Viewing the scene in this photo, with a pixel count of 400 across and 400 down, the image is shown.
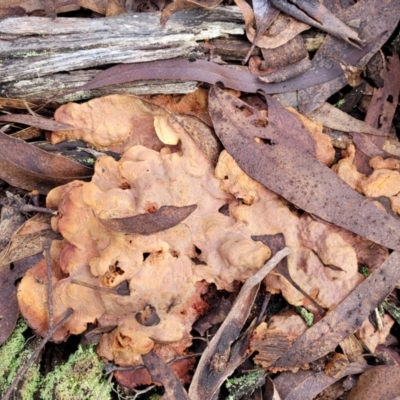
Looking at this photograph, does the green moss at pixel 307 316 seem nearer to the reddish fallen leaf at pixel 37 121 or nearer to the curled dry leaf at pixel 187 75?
the curled dry leaf at pixel 187 75

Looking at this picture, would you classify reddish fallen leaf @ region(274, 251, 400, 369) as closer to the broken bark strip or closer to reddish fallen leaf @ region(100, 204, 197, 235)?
reddish fallen leaf @ region(100, 204, 197, 235)

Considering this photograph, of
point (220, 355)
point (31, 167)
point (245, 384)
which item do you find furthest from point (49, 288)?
point (245, 384)

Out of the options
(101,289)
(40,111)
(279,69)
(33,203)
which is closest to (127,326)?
(101,289)

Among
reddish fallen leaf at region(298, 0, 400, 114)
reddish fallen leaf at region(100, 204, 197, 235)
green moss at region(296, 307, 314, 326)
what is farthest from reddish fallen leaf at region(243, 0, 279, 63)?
green moss at region(296, 307, 314, 326)

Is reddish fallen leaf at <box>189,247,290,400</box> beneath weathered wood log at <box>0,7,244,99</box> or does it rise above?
beneath

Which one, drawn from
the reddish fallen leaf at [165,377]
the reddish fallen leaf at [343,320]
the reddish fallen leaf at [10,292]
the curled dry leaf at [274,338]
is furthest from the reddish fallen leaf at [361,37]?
the reddish fallen leaf at [10,292]

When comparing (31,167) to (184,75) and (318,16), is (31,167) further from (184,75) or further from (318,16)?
(318,16)

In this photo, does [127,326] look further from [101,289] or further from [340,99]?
[340,99]
